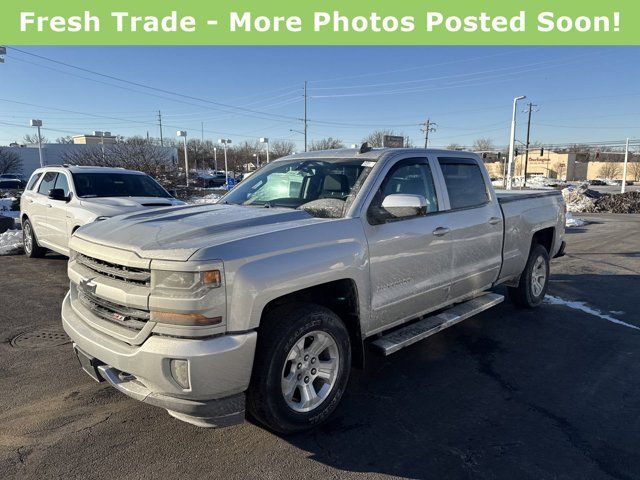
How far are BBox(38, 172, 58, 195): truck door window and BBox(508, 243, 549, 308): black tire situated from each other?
27.7 feet

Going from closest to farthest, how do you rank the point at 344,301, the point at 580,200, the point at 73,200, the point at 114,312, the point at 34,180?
the point at 114,312 → the point at 344,301 → the point at 73,200 → the point at 34,180 → the point at 580,200

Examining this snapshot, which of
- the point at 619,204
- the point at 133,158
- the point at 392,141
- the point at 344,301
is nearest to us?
the point at 344,301

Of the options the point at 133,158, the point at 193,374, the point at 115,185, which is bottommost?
the point at 193,374

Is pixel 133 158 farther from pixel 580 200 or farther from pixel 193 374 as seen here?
pixel 193 374

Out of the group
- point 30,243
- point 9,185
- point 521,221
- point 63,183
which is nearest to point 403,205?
point 521,221

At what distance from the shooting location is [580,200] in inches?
920

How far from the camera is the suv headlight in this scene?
2604 millimetres

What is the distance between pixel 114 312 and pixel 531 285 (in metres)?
5.12

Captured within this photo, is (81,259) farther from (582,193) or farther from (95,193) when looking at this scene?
(582,193)

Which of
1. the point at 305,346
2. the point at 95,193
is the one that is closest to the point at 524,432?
the point at 305,346

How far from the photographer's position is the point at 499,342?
16.2ft

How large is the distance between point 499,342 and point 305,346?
2.69 metres

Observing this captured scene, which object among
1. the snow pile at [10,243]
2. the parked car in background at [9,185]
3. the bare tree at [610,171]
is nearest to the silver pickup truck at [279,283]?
the snow pile at [10,243]

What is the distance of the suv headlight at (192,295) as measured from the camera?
8.54 ft
